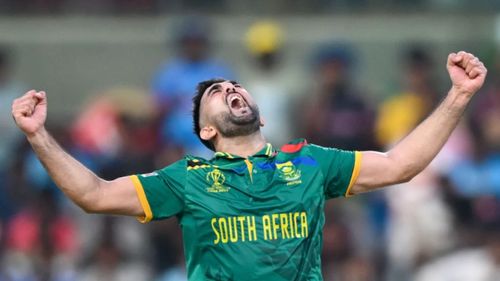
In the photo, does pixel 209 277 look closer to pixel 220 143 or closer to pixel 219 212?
pixel 219 212

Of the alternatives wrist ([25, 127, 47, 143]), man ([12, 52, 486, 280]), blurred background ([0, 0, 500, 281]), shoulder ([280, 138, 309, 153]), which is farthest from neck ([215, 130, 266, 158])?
blurred background ([0, 0, 500, 281])

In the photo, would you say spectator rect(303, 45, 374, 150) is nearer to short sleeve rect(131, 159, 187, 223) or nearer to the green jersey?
the green jersey

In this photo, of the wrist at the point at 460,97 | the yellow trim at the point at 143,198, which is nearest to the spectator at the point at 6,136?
the yellow trim at the point at 143,198

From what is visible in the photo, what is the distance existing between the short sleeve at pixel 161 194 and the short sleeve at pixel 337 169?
70 cm

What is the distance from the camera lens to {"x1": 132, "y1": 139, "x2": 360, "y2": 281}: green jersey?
21.6 feet

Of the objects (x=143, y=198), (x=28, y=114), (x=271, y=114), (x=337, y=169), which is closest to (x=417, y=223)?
(x=271, y=114)

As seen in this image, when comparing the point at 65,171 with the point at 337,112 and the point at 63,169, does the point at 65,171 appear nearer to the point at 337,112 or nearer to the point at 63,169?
the point at 63,169

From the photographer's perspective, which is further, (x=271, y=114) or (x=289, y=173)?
(x=271, y=114)

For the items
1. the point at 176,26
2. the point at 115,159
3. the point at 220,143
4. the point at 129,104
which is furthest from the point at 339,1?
the point at 220,143

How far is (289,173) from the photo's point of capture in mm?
6781

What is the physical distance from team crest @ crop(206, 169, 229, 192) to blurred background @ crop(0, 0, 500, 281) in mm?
5039

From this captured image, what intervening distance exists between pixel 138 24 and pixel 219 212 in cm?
1054

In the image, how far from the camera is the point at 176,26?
16453mm

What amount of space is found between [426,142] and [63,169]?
1.81 metres
